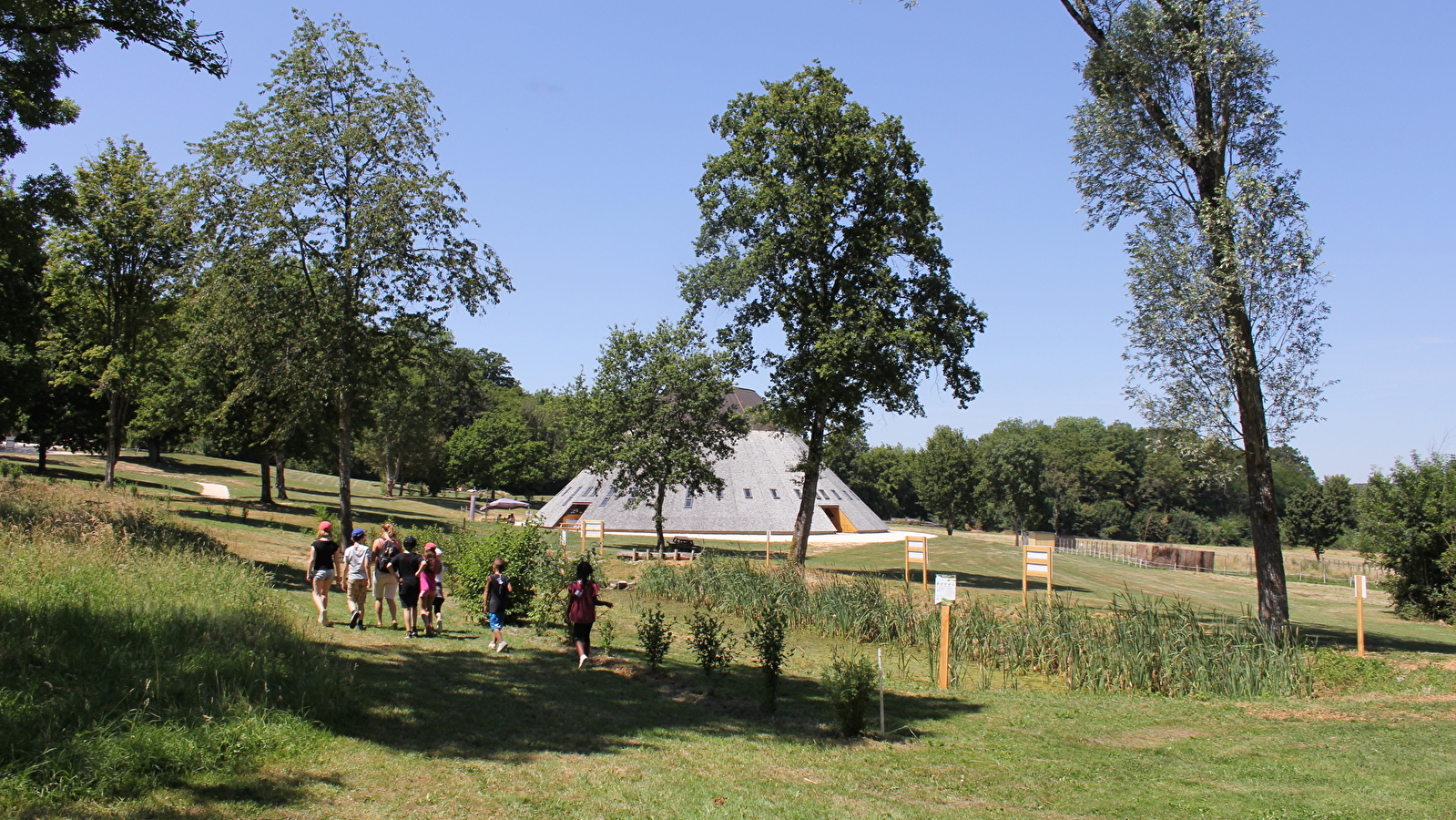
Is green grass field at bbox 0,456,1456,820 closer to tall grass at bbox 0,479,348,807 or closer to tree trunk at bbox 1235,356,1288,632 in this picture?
tall grass at bbox 0,479,348,807

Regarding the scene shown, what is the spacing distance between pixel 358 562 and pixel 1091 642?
11.2 metres

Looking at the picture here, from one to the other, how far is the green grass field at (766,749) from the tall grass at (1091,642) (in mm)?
498

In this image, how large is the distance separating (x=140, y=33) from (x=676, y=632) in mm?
12975

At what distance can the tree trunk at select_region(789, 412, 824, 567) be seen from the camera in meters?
28.3

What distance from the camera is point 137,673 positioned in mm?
7562

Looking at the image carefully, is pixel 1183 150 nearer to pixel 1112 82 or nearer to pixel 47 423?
pixel 1112 82

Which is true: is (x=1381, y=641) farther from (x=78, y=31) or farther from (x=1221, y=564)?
(x=1221, y=564)

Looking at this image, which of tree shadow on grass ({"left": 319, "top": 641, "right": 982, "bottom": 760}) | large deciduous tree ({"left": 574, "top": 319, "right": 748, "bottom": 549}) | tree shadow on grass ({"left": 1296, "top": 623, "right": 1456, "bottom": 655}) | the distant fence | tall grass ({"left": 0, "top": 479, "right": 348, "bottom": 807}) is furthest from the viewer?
the distant fence

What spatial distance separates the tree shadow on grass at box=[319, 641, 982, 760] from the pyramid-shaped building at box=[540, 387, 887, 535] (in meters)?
35.5

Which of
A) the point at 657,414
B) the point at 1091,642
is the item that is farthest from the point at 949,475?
Result: the point at 1091,642

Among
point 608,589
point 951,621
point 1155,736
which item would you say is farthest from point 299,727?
point 608,589

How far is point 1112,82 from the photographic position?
58.0ft

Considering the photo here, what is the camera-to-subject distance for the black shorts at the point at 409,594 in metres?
13.3

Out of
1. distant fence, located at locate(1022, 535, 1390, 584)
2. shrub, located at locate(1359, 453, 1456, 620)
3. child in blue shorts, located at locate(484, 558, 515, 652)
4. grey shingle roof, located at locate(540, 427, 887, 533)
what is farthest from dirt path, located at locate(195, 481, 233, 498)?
distant fence, located at locate(1022, 535, 1390, 584)
